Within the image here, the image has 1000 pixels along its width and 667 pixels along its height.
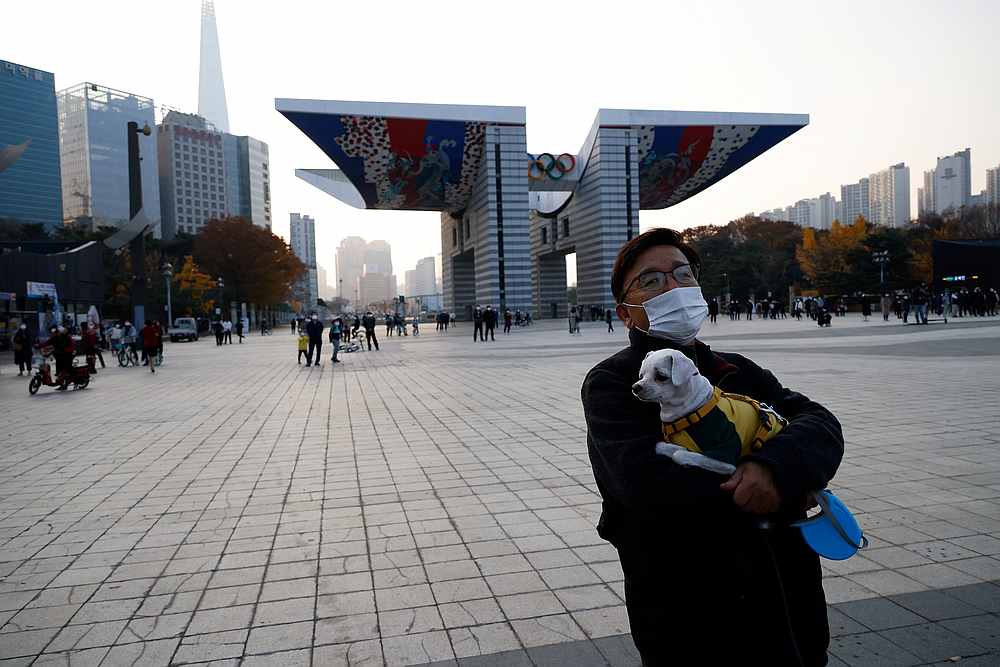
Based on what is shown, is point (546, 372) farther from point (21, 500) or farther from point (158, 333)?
point (158, 333)

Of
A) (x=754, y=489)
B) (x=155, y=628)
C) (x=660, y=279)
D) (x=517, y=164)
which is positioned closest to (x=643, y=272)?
(x=660, y=279)

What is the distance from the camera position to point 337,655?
3.23 meters

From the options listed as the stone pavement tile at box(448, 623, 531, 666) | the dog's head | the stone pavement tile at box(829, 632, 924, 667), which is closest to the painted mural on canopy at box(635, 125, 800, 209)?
the stone pavement tile at box(829, 632, 924, 667)

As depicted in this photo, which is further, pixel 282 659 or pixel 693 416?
pixel 282 659

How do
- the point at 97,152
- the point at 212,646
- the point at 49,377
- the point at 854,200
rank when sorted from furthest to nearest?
the point at 854,200 → the point at 97,152 → the point at 49,377 → the point at 212,646

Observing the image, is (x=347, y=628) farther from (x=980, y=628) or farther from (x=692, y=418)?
(x=980, y=628)

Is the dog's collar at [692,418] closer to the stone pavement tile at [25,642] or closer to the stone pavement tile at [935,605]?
the stone pavement tile at [935,605]

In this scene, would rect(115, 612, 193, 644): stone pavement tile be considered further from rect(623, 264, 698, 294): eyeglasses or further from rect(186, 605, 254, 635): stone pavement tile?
rect(623, 264, 698, 294): eyeglasses

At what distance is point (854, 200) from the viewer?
12219cm

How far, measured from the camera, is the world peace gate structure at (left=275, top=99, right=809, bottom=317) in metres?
49.9

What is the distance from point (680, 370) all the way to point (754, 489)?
0.33 m

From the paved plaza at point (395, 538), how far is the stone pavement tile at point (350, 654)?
0.04 ft

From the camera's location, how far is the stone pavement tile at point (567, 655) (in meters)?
3.08

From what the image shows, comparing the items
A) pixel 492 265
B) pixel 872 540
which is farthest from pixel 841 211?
pixel 872 540
